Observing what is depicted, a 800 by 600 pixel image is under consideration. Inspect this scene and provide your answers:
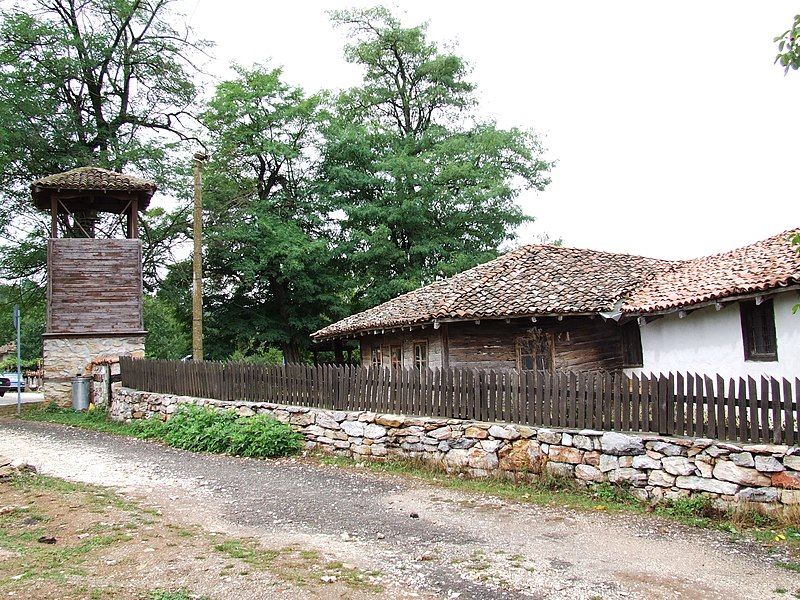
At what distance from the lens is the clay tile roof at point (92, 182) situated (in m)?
18.4

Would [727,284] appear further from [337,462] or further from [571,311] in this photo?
[337,462]

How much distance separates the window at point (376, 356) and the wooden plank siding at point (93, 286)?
756 cm

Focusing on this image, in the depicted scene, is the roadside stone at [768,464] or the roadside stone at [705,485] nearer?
the roadside stone at [768,464]

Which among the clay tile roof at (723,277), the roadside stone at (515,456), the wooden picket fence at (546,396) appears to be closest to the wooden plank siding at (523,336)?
the clay tile roof at (723,277)

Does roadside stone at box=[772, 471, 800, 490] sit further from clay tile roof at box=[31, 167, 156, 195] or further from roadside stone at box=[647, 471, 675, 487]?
clay tile roof at box=[31, 167, 156, 195]

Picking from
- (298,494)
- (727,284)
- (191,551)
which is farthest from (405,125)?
(191,551)

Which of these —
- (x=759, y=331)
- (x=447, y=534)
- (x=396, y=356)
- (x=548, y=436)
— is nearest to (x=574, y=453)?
(x=548, y=436)

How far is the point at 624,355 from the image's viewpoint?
1510 cm

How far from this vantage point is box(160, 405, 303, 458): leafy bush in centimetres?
1073

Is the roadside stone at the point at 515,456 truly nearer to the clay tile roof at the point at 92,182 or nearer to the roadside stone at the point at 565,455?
Result: the roadside stone at the point at 565,455

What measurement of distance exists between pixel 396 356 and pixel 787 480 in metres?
11.2

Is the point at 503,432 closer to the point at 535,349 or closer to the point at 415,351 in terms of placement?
the point at 535,349

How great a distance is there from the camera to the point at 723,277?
12625 millimetres

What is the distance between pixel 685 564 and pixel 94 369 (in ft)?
56.7
